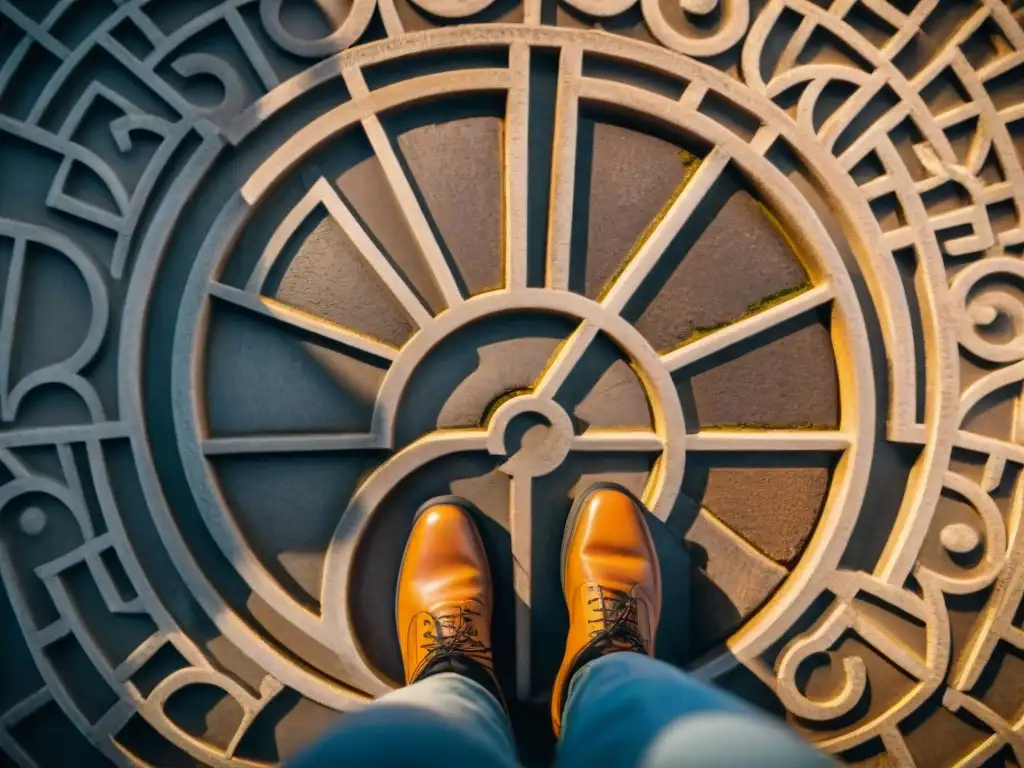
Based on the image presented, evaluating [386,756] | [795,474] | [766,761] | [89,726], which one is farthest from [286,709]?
[795,474]

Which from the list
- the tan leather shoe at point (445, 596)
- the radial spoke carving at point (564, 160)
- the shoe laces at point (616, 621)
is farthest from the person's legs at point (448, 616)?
the radial spoke carving at point (564, 160)

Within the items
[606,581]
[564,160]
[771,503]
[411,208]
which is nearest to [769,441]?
[771,503]

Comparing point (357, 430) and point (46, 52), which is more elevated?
point (46, 52)

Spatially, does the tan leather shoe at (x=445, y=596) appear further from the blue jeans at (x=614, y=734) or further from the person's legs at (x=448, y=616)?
the blue jeans at (x=614, y=734)

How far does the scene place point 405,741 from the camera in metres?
0.80

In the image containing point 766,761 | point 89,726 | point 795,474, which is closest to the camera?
point 766,761

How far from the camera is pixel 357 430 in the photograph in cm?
153

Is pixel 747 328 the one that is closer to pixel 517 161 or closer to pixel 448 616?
pixel 517 161

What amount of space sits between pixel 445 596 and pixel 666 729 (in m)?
0.71

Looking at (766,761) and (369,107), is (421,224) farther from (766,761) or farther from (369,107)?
(766,761)

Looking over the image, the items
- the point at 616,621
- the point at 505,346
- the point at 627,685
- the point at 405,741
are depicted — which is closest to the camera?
the point at 405,741

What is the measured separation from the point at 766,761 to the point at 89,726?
5.05 feet

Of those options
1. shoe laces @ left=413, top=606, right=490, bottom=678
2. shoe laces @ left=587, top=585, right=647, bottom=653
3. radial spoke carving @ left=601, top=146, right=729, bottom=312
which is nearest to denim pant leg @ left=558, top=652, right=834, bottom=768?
shoe laces @ left=587, top=585, right=647, bottom=653

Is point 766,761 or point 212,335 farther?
point 212,335
